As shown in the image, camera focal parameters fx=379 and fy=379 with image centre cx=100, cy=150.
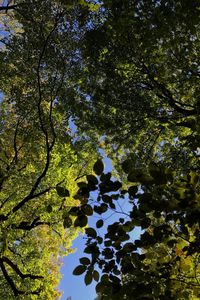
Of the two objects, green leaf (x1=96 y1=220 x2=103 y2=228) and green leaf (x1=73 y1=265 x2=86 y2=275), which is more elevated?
green leaf (x1=96 y1=220 x2=103 y2=228)

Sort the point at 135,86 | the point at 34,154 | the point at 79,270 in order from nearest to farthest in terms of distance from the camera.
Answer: the point at 79,270 → the point at 135,86 → the point at 34,154

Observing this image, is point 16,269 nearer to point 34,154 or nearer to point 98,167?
point 34,154

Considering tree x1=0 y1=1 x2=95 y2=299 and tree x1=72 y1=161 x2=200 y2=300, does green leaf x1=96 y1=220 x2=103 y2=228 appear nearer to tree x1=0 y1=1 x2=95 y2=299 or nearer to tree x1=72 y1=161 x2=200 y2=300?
tree x1=72 y1=161 x2=200 y2=300

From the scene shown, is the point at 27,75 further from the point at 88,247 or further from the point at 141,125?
the point at 88,247

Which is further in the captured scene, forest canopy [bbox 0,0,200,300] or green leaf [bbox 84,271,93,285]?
forest canopy [bbox 0,0,200,300]

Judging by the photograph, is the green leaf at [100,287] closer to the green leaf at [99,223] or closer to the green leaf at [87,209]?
the green leaf at [99,223]

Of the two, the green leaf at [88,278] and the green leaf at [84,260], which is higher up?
the green leaf at [84,260]

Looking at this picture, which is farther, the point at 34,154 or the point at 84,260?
the point at 34,154

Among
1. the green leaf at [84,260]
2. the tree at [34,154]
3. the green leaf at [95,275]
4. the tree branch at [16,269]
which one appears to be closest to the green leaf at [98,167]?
the green leaf at [84,260]

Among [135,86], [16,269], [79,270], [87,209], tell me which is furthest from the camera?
[16,269]

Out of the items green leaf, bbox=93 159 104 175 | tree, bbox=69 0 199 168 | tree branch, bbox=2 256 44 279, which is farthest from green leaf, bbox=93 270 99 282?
tree branch, bbox=2 256 44 279

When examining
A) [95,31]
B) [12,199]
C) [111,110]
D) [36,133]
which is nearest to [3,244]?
[12,199]

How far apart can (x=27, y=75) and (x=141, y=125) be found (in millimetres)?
6428

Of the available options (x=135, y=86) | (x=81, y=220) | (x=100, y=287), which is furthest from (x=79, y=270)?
(x=135, y=86)
